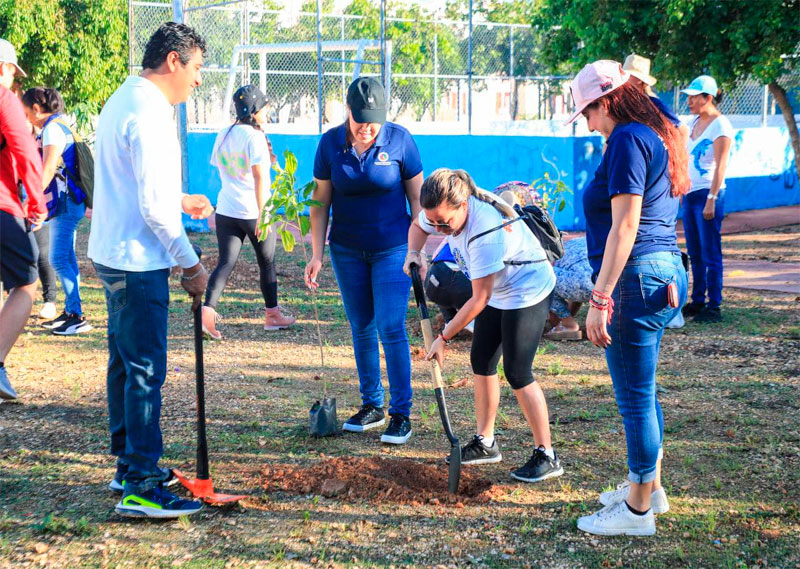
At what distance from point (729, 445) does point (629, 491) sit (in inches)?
53.6

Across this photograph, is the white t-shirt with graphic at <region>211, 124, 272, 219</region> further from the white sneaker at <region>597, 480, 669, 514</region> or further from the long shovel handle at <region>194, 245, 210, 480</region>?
the white sneaker at <region>597, 480, 669, 514</region>

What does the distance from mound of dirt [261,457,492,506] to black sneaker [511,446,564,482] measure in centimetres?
17

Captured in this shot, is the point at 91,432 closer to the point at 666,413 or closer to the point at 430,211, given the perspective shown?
the point at 430,211

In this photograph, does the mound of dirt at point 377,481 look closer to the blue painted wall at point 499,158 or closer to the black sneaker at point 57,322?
the black sneaker at point 57,322

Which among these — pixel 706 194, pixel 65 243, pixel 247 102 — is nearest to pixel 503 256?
pixel 247 102

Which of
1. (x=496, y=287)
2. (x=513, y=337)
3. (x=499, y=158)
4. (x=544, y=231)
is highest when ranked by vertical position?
(x=499, y=158)

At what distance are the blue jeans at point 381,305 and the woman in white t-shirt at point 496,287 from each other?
486 mm

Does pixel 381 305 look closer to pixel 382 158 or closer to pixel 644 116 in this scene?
pixel 382 158

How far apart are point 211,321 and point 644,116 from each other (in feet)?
9.51

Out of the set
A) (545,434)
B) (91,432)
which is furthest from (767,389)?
(91,432)

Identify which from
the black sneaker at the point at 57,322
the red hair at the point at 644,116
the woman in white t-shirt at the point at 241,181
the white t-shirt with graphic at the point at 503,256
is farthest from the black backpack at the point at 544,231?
the black sneaker at the point at 57,322

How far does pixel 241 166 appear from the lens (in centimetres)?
727

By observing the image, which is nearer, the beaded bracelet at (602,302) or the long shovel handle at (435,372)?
the beaded bracelet at (602,302)

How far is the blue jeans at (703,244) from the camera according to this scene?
7.81m
